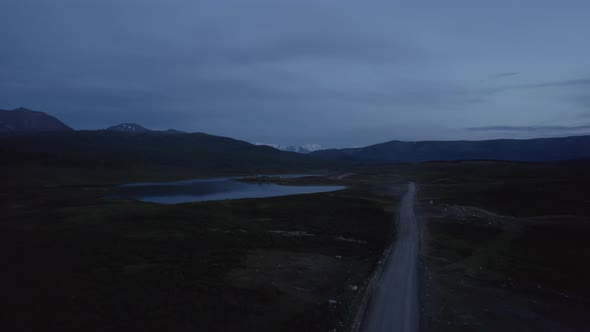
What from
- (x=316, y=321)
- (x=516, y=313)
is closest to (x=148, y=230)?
(x=316, y=321)

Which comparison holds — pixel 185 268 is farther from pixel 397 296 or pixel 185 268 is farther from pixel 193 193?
pixel 193 193

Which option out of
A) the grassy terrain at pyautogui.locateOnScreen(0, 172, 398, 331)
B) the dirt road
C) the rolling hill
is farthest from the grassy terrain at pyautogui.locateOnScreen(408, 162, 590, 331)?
the rolling hill

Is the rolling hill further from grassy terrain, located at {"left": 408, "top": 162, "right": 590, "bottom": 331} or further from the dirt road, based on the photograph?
grassy terrain, located at {"left": 408, "top": 162, "right": 590, "bottom": 331}

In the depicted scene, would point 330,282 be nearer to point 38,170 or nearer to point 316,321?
point 316,321

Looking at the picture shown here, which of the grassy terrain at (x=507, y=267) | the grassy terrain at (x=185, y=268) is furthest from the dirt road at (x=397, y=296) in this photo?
the grassy terrain at (x=185, y=268)

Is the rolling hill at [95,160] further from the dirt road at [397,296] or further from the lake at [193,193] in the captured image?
the dirt road at [397,296]
